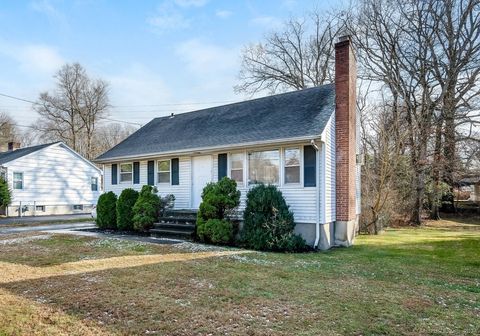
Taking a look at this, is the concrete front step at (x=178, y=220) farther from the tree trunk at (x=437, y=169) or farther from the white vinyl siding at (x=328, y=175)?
the tree trunk at (x=437, y=169)

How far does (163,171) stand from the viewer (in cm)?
1382

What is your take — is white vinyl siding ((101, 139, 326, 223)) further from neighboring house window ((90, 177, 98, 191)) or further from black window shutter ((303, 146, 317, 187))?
neighboring house window ((90, 177, 98, 191))

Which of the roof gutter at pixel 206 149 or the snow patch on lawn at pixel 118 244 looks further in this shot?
the roof gutter at pixel 206 149

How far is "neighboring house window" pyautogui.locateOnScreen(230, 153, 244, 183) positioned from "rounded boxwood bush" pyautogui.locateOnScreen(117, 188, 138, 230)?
4.36 meters

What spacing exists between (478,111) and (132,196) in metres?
20.4

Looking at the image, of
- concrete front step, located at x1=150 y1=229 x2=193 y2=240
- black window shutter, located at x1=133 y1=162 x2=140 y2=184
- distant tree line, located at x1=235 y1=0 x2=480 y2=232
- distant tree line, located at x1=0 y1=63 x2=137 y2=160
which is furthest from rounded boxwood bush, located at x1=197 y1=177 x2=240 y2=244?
distant tree line, located at x1=0 y1=63 x2=137 y2=160

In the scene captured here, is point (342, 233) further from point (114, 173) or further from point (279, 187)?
point (114, 173)

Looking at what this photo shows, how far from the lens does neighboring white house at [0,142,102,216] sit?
75.0 ft

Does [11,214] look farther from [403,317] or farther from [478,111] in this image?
[478,111]

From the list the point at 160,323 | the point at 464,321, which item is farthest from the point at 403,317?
the point at 160,323

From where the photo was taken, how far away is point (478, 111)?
20750mm

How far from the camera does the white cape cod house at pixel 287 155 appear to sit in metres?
10.0

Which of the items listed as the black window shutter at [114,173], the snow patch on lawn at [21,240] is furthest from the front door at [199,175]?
the snow patch on lawn at [21,240]

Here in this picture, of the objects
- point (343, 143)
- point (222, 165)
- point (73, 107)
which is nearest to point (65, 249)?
point (222, 165)
